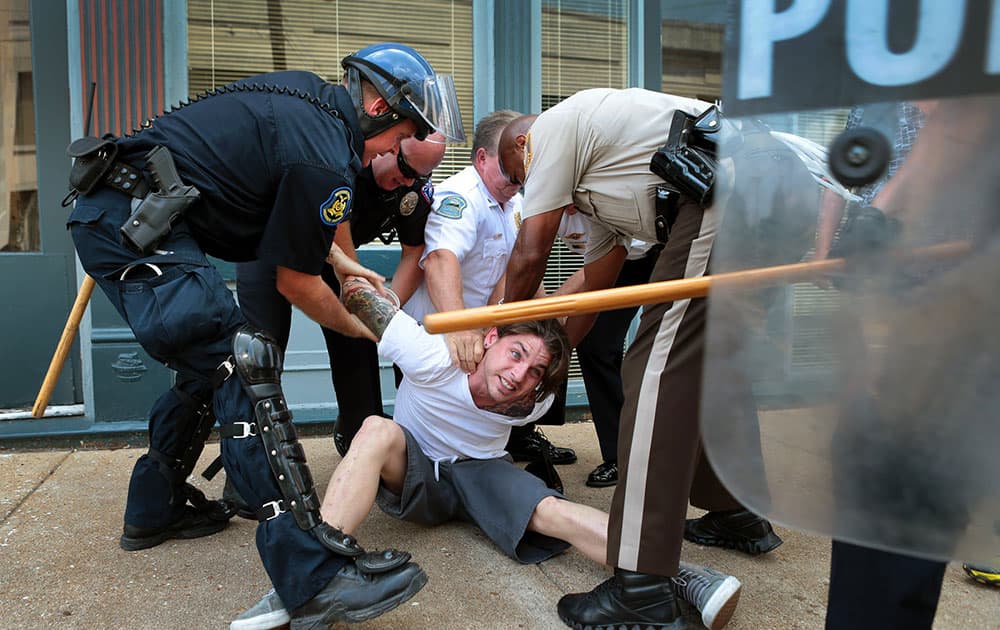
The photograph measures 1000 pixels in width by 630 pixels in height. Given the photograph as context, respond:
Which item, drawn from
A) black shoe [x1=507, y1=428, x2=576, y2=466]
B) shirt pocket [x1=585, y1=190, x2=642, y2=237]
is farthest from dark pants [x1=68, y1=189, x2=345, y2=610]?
black shoe [x1=507, y1=428, x2=576, y2=466]

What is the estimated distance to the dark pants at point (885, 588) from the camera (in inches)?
51.2

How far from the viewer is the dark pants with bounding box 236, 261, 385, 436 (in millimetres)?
3199

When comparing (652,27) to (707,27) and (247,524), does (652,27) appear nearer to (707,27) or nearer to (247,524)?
(707,27)

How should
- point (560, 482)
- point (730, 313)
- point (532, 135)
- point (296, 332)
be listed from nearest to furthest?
point (730, 313) → point (532, 135) → point (560, 482) → point (296, 332)

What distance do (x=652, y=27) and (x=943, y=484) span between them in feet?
14.1

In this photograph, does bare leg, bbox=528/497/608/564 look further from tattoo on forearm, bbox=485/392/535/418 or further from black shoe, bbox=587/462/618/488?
black shoe, bbox=587/462/618/488

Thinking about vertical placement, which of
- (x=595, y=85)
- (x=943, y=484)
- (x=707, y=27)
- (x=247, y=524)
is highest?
(x=707, y=27)

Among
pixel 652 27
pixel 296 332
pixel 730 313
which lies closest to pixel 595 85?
pixel 652 27

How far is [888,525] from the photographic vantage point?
0.95m

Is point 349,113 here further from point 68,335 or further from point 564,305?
point 68,335

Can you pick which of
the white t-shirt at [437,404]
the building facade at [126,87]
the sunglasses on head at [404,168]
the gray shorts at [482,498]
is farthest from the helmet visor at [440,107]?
the building facade at [126,87]

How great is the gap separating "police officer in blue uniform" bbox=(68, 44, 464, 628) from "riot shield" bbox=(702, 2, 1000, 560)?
1238 mm

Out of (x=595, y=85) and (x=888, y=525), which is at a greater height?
(x=595, y=85)

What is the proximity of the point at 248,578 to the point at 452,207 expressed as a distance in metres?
1.69
